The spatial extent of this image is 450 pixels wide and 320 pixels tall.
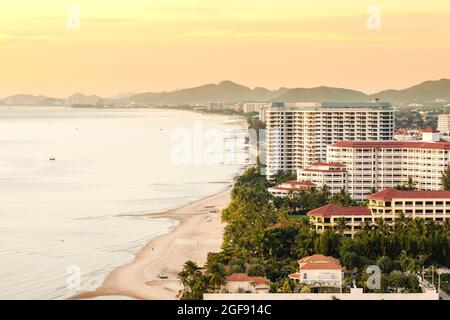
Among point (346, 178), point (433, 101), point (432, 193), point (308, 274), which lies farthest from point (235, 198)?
point (433, 101)

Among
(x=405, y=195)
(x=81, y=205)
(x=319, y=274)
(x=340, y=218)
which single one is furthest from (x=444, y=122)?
(x=319, y=274)

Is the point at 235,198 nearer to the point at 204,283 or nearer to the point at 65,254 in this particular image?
the point at 65,254

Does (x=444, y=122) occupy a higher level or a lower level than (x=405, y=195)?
lower

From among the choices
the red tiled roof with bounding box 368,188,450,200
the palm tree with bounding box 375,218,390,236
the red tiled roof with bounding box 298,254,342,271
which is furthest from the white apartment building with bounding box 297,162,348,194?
the red tiled roof with bounding box 298,254,342,271

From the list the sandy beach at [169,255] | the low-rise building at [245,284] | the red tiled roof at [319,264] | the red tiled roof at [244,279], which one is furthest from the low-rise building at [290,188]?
the low-rise building at [245,284]

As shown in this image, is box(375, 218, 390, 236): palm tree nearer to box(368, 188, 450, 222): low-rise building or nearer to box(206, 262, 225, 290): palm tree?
box(368, 188, 450, 222): low-rise building

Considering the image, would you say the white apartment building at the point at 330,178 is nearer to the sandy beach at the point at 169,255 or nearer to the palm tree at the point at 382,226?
the sandy beach at the point at 169,255

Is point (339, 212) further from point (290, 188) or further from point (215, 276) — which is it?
point (290, 188)
